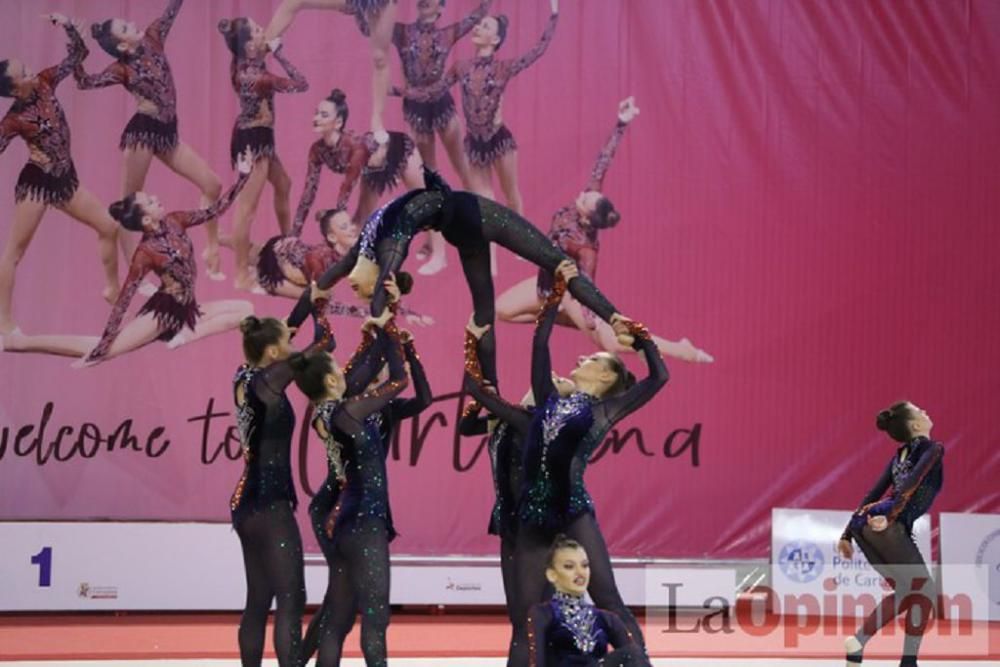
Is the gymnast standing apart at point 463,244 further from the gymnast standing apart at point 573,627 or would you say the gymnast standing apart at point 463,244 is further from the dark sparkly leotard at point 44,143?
the dark sparkly leotard at point 44,143

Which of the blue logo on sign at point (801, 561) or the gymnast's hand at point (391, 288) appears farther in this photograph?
the blue logo on sign at point (801, 561)

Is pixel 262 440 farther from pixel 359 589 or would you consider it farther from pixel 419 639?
pixel 419 639

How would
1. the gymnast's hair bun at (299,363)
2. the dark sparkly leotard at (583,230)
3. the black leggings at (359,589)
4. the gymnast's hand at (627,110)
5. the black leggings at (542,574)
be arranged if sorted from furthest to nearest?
the gymnast's hand at (627,110) < the dark sparkly leotard at (583,230) < the gymnast's hair bun at (299,363) < the black leggings at (359,589) < the black leggings at (542,574)

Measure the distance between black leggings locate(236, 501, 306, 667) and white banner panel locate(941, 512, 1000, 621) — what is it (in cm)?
603

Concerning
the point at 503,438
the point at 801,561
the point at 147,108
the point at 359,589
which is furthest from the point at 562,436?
the point at 147,108

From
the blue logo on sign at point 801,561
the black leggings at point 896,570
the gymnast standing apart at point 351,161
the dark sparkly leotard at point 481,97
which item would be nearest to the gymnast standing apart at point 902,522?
the black leggings at point 896,570

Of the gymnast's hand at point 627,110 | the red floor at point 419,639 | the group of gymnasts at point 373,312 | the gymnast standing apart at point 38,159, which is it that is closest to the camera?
the group of gymnasts at point 373,312

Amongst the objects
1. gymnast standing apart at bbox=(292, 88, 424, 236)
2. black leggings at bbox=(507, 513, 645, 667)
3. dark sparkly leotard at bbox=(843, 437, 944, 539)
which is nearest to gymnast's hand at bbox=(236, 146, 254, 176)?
gymnast standing apart at bbox=(292, 88, 424, 236)

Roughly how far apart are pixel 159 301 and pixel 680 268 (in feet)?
12.1

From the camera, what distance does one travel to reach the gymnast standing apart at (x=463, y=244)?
5.14 m

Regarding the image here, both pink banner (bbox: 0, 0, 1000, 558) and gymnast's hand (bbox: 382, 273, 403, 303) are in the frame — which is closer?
gymnast's hand (bbox: 382, 273, 403, 303)

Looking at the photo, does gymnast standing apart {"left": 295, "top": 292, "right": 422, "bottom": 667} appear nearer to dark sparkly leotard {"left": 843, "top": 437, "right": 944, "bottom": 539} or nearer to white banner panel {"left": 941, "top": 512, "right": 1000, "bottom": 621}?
dark sparkly leotard {"left": 843, "top": 437, "right": 944, "bottom": 539}

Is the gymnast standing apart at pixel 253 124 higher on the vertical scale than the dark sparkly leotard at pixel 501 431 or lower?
higher

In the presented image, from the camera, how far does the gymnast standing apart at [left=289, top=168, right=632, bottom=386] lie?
16.9 feet
